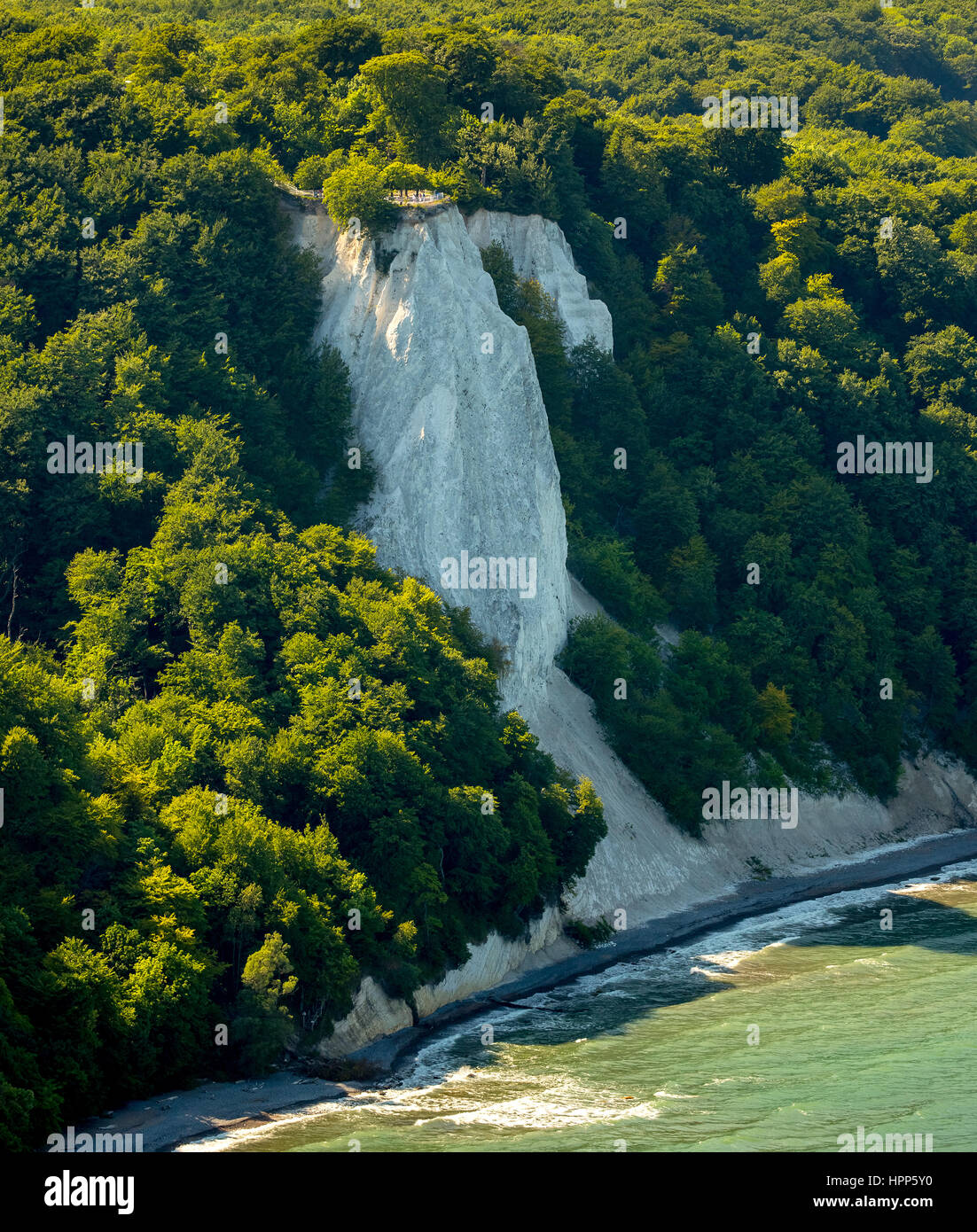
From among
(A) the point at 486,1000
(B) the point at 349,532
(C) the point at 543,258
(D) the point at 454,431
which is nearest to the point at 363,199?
(D) the point at 454,431

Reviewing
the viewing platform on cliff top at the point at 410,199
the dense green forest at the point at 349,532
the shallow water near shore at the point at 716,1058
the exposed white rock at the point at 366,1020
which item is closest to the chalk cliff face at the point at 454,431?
the viewing platform on cliff top at the point at 410,199

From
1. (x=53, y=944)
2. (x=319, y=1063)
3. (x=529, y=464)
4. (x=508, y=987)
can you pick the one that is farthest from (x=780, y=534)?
(x=53, y=944)

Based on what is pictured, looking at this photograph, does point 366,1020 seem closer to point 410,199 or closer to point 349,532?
point 349,532

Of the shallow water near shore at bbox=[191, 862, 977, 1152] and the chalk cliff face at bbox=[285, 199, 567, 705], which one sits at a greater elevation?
the chalk cliff face at bbox=[285, 199, 567, 705]

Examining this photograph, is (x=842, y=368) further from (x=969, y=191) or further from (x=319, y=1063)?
(x=319, y=1063)

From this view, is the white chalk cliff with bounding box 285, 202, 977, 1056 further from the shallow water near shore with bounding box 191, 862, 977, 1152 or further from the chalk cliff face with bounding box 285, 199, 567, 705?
the shallow water near shore with bounding box 191, 862, 977, 1152

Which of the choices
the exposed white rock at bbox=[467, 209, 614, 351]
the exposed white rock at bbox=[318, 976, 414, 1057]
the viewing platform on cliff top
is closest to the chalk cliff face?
the viewing platform on cliff top
